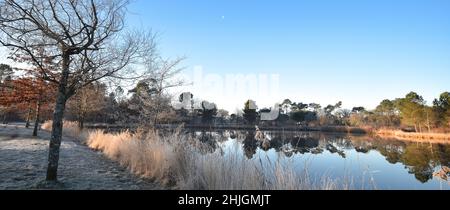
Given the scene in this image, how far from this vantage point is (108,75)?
6.89 meters

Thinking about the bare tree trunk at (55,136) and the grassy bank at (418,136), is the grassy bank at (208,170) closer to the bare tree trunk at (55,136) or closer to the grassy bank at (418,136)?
the bare tree trunk at (55,136)

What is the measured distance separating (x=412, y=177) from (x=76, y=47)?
13.2 meters

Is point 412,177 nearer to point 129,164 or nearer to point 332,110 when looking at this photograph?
point 129,164

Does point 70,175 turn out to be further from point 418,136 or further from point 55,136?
point 418,136

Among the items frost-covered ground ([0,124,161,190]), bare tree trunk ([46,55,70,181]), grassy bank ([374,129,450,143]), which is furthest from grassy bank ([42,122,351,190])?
grassy bank ([374,129,450,143])

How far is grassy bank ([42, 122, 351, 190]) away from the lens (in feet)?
14.7

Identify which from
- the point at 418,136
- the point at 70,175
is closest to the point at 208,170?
the point at 70,175

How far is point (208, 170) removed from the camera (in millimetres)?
5645

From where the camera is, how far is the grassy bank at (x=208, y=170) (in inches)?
177

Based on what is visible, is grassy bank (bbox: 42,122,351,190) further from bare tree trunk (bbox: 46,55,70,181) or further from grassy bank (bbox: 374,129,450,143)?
grassy bank (bbox: 374,129,450,143)

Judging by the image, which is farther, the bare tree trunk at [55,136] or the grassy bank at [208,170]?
the bare tree trunk at [55,136]

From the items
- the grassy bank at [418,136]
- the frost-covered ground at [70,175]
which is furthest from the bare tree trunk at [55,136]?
the grassy bank at [418,136]

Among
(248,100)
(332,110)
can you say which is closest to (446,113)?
(248,100)

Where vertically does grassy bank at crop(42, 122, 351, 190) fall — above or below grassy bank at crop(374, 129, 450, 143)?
below
